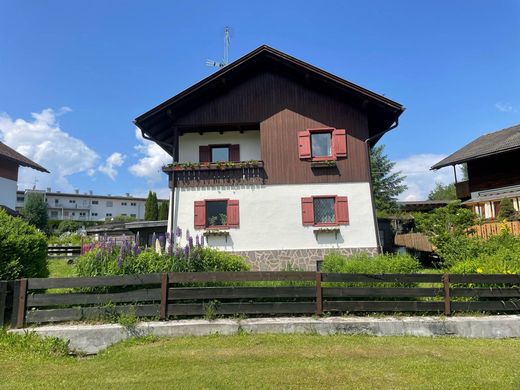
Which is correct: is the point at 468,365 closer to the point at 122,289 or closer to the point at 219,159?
the point at 122,289

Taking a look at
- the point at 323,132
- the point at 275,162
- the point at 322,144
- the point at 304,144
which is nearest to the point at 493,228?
the point at 322,144

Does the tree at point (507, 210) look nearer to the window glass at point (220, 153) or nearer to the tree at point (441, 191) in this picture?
the window glass at point (220, 153)

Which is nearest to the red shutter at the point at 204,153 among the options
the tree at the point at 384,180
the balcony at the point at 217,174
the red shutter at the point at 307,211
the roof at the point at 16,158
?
the balcony at the point at 217,174

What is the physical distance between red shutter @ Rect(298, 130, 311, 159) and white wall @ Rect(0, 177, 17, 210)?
1996 cm

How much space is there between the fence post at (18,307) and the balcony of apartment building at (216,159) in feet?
29.5

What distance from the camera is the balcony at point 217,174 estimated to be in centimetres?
1484

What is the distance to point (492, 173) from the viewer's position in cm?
2228

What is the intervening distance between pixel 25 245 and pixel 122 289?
6.59 feet

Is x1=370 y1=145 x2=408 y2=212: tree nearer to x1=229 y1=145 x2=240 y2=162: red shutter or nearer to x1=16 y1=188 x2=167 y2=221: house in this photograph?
x1=229 y1=145 x2=240 y2=162: red shutter

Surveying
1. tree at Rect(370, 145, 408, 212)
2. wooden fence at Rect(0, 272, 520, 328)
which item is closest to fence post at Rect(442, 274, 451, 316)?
wooden fence at Rect(0, 272, 520, 328)

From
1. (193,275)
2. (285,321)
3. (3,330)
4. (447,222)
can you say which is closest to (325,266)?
(285,321)

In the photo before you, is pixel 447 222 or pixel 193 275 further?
pixel 447 222

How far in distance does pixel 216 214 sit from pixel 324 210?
14.5ft

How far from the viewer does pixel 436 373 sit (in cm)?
477
